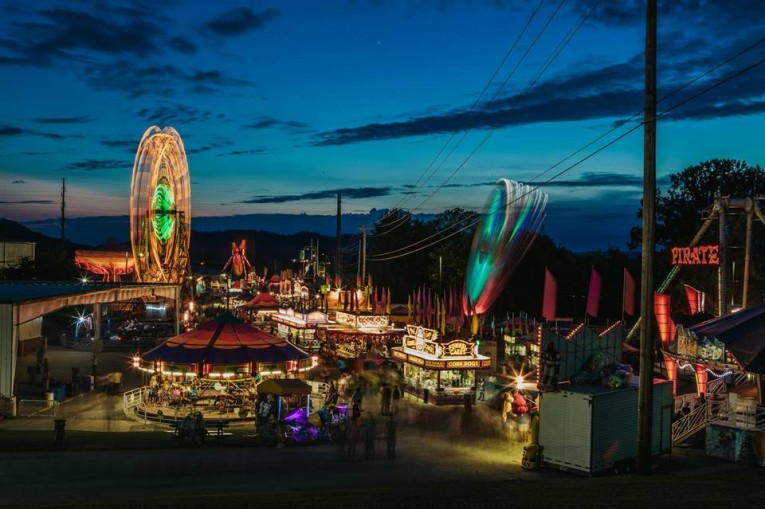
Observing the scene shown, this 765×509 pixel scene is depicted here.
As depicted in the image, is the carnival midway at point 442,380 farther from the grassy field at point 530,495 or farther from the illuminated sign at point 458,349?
the grassy field at point 530,495

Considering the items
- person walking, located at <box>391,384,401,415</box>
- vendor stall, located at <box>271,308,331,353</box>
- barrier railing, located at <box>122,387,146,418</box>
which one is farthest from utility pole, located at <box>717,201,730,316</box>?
vendor stall, located at <box>271,308,331,353</box>

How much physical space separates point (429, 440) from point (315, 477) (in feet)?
17.6

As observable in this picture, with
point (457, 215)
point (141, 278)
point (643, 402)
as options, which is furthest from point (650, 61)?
point (457, 215)

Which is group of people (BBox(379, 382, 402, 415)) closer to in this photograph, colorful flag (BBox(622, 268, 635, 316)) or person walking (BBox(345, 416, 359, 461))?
person walking (BBox(345, 416, 359, 461))

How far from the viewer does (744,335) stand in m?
20.2

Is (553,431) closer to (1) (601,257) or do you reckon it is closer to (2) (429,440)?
(2) (429,440)

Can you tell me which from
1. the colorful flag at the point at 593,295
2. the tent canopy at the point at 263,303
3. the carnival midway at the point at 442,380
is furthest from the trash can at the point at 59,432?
the tent canopy at the point at 263,303

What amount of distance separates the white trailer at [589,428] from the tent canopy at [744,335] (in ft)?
12.3

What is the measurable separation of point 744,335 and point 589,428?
21.3ft

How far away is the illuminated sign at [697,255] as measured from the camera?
33.6 metres

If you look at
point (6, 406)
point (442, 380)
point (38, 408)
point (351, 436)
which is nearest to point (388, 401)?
point (442, 380)

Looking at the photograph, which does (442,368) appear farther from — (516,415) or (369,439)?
(369,439)

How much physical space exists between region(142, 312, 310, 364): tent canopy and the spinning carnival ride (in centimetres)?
1964

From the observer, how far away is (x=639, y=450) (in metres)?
15.7
